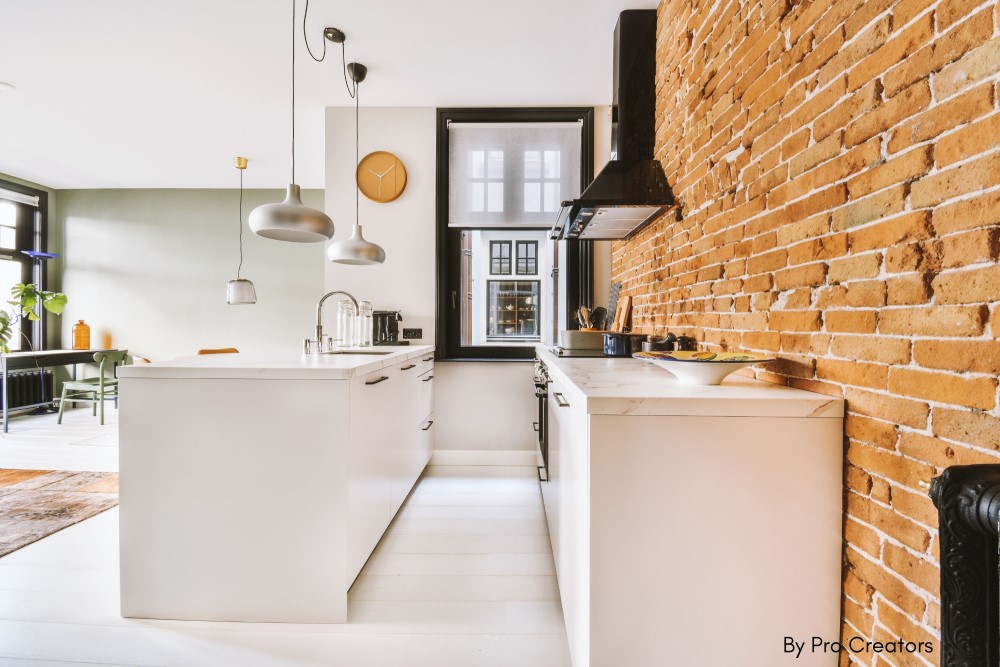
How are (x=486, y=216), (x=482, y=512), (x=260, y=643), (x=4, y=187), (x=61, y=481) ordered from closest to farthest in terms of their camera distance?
(x=260, y=643), (x=482, y=512), (x=61, y=481), (x=486, y=216), (x=4, y=187)

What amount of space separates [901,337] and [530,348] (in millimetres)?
2883

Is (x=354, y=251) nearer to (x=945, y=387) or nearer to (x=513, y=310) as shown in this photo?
(x=513, y=310)

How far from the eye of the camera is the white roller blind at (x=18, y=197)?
545 centimetres

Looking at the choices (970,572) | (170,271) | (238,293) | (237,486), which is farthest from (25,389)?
(970,572)

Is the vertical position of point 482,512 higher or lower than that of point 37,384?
lower

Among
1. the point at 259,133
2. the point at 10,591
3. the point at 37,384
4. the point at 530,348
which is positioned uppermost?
the point at 259,133

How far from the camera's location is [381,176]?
3.67 meters

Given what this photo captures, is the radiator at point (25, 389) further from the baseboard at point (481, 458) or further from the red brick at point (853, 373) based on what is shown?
the red brick at point (853, 373)

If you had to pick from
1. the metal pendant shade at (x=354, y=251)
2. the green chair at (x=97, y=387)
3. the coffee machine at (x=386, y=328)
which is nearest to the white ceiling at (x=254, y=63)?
the metal pendant shade at (x=354, y=251)

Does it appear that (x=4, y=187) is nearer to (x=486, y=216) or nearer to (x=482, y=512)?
(x=486, y=216)

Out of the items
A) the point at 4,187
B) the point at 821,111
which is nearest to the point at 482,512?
the point at 821,111

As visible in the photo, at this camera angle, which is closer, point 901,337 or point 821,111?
point 901,337

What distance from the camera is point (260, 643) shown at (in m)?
1.58

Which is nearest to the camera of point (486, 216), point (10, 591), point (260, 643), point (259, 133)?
point (260, 643)
